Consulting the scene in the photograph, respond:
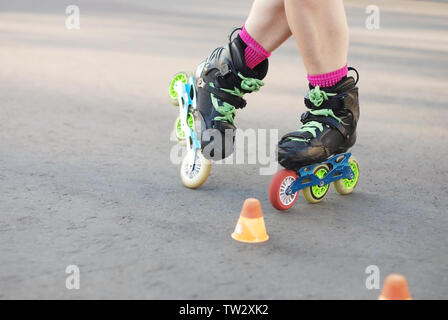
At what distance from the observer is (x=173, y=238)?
235 cm

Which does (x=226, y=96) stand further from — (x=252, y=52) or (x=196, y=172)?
(x=196, y=172)

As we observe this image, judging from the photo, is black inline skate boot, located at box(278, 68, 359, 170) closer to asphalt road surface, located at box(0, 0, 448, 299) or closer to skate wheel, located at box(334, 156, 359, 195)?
skate wheel, located at box(334, 156, 359, 195)

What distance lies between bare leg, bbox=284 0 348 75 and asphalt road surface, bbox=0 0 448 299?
0.55m

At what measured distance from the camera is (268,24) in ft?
9.56

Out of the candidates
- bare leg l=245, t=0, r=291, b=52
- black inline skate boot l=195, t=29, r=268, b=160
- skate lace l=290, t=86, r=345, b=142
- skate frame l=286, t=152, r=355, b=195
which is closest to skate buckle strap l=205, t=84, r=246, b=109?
black inline skate boot l=195, t=29, r=268, b=160

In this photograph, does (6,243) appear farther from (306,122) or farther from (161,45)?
(161,45)

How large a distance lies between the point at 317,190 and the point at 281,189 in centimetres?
23

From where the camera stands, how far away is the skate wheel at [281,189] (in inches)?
102

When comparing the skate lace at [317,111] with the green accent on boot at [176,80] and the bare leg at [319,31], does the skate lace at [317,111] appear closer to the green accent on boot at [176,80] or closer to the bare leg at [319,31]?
the bare leg at [319,31]

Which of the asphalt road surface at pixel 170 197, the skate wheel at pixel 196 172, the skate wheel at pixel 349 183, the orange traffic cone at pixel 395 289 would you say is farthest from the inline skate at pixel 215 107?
the orange traffic cone at pixel 395 289

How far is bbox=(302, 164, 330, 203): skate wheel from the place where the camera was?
2736 mm

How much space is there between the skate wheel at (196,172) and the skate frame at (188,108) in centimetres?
1
